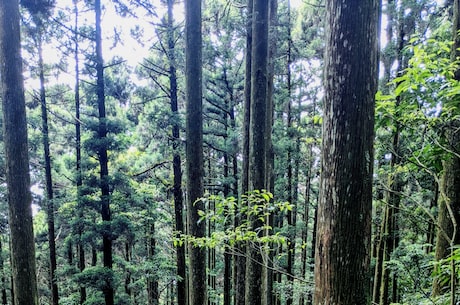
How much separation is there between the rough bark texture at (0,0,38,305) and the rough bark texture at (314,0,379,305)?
488 centimetres

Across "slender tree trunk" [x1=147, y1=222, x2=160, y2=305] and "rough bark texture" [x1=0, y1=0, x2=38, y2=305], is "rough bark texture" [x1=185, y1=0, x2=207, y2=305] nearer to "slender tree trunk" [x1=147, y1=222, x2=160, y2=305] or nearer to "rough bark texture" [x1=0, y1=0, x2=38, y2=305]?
"rough bark texture" [x1=0, y1=0, x2=38, y2=305]

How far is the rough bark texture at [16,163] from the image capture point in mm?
4645

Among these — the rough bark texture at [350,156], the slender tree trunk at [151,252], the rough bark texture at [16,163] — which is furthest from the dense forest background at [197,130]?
the rough bark texture at [16,163]

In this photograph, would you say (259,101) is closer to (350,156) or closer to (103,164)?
(350,156)

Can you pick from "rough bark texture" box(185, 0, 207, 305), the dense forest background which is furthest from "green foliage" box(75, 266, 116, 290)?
"rough bark texture" box(185, 0, 207, 305)

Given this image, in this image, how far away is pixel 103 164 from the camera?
26.4 feet

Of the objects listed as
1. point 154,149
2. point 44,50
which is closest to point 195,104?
point 154,149

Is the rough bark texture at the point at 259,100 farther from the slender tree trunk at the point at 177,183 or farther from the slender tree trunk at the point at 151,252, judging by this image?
the slender tree trunk at the point at 151,252

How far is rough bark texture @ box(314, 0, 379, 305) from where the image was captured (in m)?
1.75

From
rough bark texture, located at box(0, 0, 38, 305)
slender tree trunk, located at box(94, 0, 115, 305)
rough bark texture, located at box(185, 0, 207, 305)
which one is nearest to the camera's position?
rough bark texture, located at box(0, 0, 38, 305)

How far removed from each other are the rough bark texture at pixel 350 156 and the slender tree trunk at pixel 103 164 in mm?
7171

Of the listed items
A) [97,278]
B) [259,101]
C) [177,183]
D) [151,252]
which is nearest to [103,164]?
[177,183]

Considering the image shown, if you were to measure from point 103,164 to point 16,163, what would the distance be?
3.34 m

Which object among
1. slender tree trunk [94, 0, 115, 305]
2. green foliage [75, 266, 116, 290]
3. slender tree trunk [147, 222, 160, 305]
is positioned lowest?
slender tree trunk [147, 222, 160, 305]
